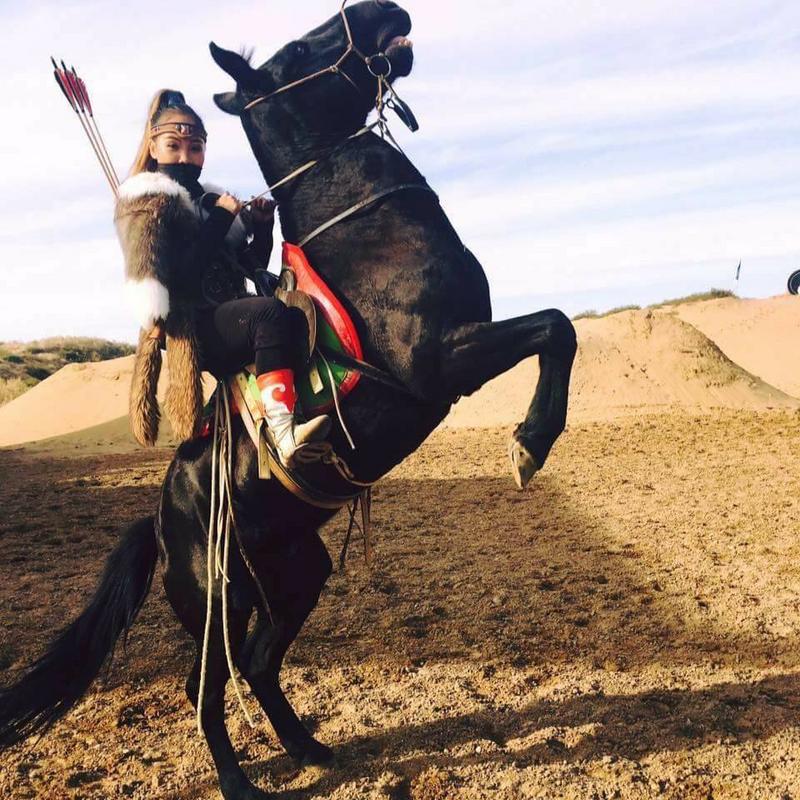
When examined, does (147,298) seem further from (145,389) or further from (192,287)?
(145,389)

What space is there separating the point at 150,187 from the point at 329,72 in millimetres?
804

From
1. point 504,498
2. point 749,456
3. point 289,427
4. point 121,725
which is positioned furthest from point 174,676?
point 749,456

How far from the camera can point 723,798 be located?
11.6 ft

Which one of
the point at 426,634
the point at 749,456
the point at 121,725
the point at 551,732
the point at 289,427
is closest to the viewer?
the point at 289,427

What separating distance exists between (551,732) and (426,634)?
159cm

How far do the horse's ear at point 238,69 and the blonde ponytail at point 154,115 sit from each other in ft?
0.97

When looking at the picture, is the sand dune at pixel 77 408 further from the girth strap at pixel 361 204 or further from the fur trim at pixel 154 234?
the girth strap at pixel 361 204

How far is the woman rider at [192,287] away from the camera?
10.4 feet

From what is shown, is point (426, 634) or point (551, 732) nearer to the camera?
point (551, 732)

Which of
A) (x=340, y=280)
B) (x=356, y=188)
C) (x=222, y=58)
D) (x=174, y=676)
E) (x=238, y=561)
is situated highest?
(x=222, y=58)

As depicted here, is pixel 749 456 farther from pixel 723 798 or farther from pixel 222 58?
pixel 222 58

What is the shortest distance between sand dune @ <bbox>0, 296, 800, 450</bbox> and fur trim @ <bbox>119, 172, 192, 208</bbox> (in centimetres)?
1462

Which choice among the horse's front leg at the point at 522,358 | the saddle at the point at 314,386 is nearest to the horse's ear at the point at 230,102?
the saddle at the point at 314,386

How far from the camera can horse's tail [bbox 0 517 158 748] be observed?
3.76 m
